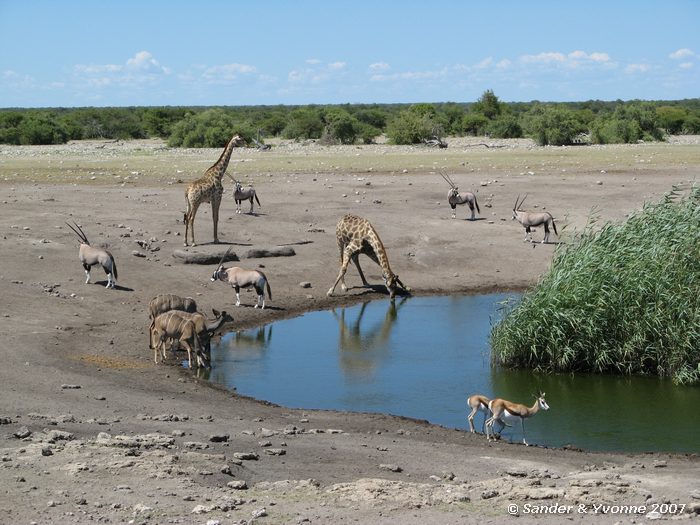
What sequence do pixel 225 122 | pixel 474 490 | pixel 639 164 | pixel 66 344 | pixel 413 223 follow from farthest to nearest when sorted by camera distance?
pixel 225 122
pixel 639 164
pixel 413 223
pixel 66 344
pixel 474 490

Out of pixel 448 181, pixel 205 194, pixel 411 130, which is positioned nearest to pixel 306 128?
pixel 411 130

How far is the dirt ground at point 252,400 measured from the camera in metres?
9.63

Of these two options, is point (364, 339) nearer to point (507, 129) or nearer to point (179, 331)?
point (179, 331)

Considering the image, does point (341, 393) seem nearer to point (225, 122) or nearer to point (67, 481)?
point (67, 481)

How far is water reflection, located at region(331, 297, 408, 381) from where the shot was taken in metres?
17.9

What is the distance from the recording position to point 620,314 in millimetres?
16781

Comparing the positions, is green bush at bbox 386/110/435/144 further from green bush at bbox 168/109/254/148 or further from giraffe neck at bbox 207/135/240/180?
giraffe neck at bbox 207/135/240/180

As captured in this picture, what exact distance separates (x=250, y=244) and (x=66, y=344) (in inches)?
360

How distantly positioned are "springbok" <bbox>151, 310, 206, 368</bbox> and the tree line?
40.1 metres

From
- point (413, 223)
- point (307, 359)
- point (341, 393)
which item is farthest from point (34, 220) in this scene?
point (341, 393)

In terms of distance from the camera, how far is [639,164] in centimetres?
4084

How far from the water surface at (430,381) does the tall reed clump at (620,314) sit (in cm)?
29

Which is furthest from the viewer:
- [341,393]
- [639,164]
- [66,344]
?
[639,164]

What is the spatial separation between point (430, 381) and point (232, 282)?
5708mm
